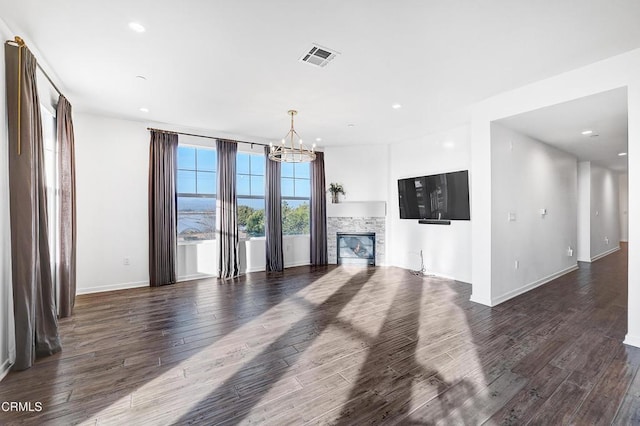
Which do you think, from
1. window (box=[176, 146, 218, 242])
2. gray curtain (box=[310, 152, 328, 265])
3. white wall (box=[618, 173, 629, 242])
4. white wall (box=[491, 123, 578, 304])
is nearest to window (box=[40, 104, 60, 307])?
window (box=[176, 146, 218, 242])

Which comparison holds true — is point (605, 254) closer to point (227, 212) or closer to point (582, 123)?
point (582, 123)

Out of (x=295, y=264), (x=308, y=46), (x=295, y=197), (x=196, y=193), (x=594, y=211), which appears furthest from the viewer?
(x=594, y=211)

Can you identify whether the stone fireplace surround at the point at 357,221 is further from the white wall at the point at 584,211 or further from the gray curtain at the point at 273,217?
the white wall at the point at 584,211

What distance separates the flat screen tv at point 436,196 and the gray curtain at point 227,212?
12.1 ft

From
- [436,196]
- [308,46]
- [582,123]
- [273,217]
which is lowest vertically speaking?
[273,217]

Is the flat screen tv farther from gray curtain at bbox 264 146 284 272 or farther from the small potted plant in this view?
gray curtain at bbox 264 146 284 272

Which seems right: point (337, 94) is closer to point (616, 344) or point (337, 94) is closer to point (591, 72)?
point (591, 72)

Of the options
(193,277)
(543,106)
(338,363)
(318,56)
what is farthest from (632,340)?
(193,277)

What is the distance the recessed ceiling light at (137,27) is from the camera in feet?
7.75

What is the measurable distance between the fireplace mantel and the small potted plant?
0.16 metres

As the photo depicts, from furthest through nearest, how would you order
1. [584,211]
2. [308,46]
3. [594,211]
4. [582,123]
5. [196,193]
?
[594,211] → [584,211] → [196,193] → [582,123] → [308,46]

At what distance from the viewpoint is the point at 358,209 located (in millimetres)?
6953

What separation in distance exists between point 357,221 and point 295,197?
1.65 meters

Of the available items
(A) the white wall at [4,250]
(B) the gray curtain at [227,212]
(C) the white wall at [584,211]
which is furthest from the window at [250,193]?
(C) the white wall at [584,211]
